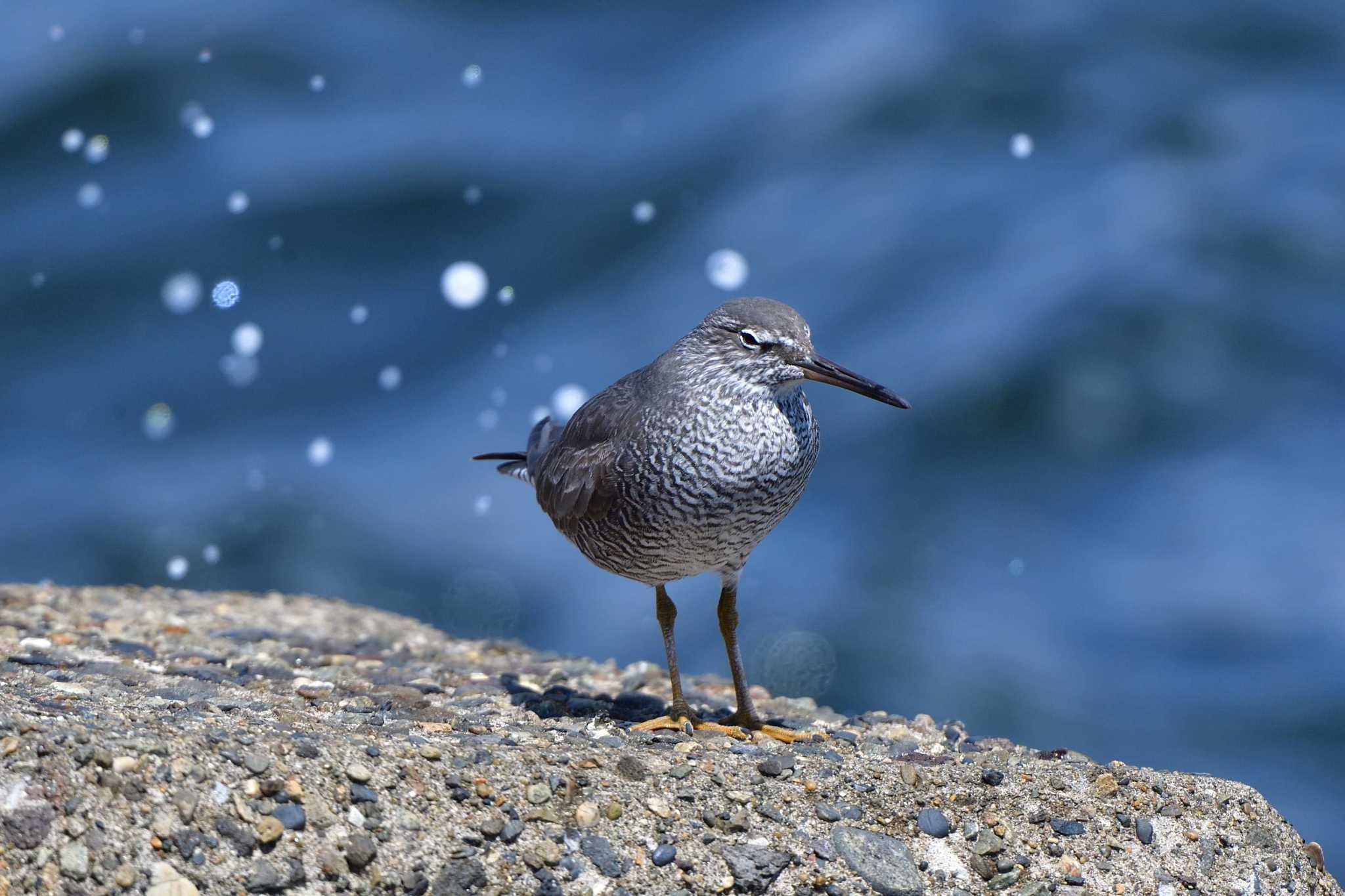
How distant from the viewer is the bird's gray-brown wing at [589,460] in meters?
6.10

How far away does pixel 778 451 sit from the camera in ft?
19.0

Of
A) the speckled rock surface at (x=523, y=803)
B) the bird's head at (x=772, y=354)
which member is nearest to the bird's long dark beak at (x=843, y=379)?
the bird's head at (x=772, y=354)

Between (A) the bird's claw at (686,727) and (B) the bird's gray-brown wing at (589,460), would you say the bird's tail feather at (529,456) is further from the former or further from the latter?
(A) the bird's claw at (686,727)

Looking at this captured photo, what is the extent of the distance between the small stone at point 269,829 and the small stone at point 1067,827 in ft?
9.83

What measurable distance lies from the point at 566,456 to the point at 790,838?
2352mm

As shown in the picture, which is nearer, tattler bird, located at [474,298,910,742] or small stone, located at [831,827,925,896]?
small stone, located at [831,827,925,896]

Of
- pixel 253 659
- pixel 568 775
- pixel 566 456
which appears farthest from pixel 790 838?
pixel 253 659

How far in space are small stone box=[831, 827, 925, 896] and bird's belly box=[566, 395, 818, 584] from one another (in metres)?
1.42

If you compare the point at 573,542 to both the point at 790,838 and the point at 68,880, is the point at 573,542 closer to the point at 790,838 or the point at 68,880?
the point at 790,838

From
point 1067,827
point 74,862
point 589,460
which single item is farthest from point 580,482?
point 74,862

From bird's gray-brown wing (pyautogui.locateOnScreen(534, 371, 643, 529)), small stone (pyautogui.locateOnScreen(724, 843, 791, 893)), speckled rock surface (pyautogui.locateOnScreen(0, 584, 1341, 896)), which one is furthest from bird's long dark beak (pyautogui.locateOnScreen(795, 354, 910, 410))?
small stone (pyautogui.locateOnScreen(724, 843, 791, 893))

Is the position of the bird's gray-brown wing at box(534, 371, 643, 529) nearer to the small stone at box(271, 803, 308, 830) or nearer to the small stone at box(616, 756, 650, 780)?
the small stone at box(616, 756, 650, 780)

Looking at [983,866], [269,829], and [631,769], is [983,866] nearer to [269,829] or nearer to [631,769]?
[631,769]

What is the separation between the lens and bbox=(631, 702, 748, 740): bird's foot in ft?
20.2
